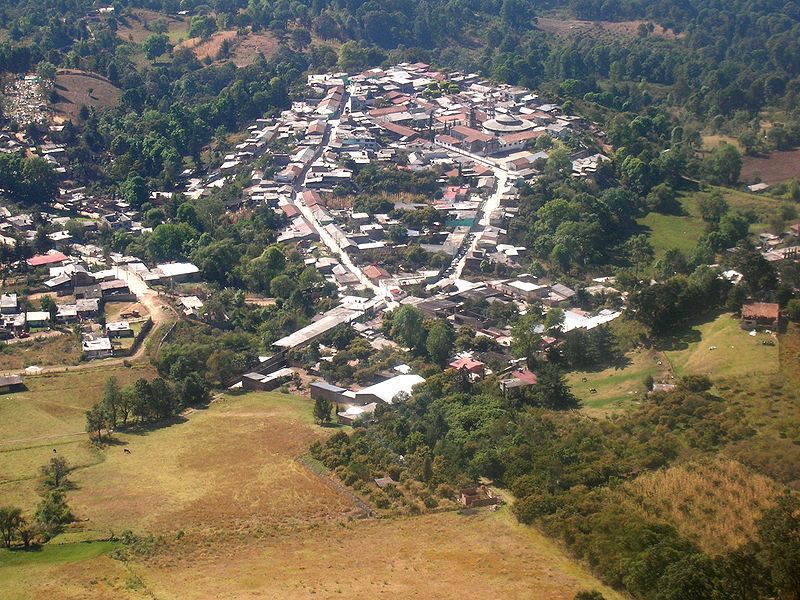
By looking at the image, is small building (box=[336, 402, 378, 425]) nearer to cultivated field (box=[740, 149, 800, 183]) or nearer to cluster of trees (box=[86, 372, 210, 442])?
cluster of trees (box=[86, 372, 210, 442])

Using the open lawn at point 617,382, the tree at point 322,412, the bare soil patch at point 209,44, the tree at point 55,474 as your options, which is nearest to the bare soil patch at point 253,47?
the bare soil patch at point 209,44

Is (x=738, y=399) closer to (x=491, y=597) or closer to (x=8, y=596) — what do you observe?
(x=491, y=597)

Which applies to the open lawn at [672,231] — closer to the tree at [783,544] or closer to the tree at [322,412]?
the tree at [322,412]

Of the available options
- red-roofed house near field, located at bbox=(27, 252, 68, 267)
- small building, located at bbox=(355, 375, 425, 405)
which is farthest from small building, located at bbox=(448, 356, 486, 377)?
red-roofed house near field, located at bbox=(27, 252, 68, 267)

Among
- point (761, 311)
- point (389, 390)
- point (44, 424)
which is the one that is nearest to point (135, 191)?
point (44, 424)

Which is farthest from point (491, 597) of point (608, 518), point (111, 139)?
point (111, 139)
